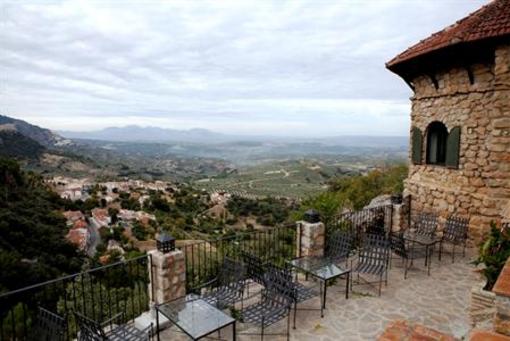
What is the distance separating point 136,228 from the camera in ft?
91.8

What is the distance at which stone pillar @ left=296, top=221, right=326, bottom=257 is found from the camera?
21.5 ft

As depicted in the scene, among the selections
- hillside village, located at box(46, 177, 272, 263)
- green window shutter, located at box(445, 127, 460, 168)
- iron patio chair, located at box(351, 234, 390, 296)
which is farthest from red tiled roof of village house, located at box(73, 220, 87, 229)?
green window shutter, located at box(445, 127, 460, 168)

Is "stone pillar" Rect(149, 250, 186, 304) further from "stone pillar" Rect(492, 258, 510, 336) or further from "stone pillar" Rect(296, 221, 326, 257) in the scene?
"stone pillar" Rect(492, 258, 510, 336)

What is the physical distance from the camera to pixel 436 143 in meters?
9.24

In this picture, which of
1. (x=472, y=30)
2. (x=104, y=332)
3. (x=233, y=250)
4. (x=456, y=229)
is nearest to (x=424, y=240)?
(x=456, y=229)

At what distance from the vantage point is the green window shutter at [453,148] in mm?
8250

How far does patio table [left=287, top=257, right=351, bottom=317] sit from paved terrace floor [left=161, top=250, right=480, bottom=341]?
0.20m

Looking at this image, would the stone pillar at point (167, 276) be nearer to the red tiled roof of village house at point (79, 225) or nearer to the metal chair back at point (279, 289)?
the metal chair back at point (279, 289)

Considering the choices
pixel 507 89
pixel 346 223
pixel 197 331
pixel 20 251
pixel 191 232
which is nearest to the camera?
pixel 197 331

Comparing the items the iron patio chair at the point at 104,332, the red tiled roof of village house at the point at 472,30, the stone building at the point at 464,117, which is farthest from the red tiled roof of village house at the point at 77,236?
the red tiled roof of village house at the point at 472,30

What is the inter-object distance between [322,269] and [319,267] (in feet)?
0.34

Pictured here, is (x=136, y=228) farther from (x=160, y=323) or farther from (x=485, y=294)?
(x=485, y=294)

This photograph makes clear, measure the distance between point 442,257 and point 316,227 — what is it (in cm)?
351

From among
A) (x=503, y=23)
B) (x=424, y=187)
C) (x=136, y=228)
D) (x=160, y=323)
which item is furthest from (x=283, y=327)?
(x=136, y=228)
